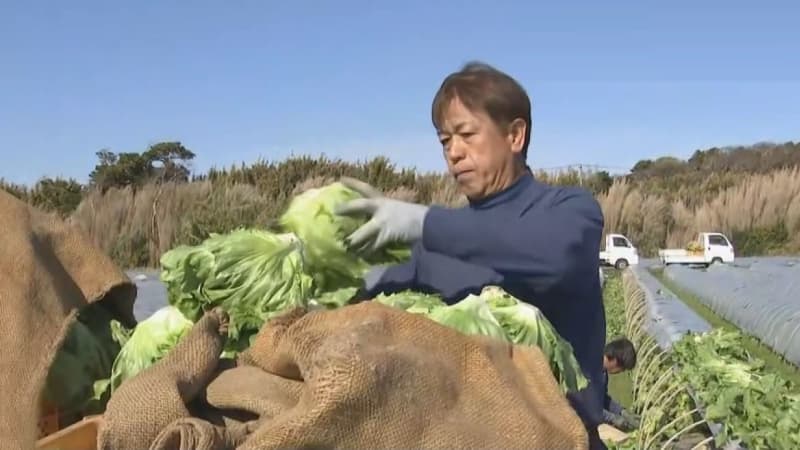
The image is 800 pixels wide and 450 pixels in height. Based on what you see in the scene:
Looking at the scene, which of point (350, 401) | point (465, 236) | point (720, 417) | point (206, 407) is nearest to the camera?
point (350, 401)

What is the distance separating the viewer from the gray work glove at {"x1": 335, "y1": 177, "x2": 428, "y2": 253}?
2.11 meters

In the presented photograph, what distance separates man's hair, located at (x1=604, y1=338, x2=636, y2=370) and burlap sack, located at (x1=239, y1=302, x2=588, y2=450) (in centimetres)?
726

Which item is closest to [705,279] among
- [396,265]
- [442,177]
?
[442,177]

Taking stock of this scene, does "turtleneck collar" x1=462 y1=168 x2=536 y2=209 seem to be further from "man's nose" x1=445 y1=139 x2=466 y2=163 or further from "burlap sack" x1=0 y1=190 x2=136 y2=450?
"burlap sack" x1=0 y1=190 x2=136 y2=450

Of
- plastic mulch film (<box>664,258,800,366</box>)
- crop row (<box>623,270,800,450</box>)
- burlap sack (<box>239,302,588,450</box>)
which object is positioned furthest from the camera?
plastic mulch film (<box>664,258,800,366</box>)

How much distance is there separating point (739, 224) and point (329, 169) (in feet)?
58.5

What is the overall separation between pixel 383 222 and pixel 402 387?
26.4 inches

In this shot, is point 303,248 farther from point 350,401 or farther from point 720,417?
point 720,417

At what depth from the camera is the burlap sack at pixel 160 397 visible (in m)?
1.56

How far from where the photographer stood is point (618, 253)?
103ft

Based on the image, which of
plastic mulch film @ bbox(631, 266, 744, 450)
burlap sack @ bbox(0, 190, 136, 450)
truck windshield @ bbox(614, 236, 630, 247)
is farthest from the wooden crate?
truck windshield @ bbox(614, 236, 630, 247)

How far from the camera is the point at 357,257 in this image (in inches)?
86.2

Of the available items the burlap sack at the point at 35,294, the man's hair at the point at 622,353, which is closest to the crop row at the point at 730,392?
the man's hair at the point at 622,353

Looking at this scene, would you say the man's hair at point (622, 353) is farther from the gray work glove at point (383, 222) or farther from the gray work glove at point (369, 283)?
the gray work glove at point (383, 222)
